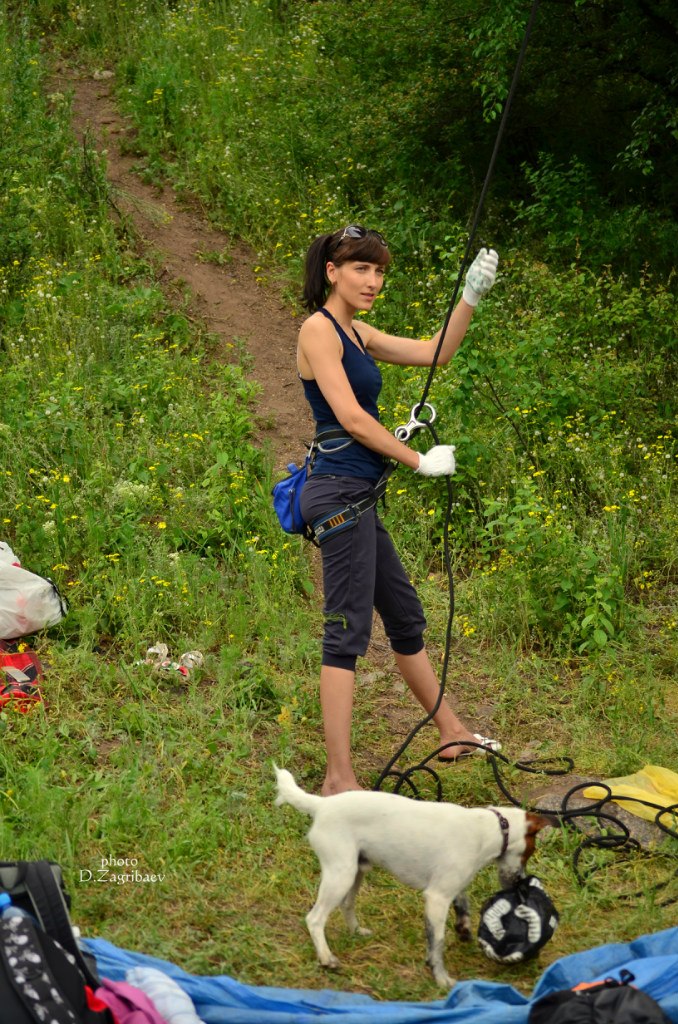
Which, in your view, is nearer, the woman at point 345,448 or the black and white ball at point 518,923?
the black and white ball at point 518,923

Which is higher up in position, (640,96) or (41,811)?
(640,96)

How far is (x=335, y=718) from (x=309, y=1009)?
1.13 meters

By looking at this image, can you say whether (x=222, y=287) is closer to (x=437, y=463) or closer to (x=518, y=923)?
(x=437, y=463)

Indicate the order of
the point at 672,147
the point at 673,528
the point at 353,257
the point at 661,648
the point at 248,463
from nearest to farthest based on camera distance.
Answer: the point at 353,257 < the point at 661,648 < the point at 673,528 < the point at 248,463 < the point at 672,147

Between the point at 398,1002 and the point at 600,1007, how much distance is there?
587 millimetres

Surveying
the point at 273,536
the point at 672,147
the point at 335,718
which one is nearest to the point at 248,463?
the point at 273,536

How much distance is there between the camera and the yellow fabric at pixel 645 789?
4117 millimetres

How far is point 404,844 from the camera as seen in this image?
330cm

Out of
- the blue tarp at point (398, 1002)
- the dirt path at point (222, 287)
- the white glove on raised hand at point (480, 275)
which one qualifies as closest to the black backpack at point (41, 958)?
the blue tarp at point (398, 1002)

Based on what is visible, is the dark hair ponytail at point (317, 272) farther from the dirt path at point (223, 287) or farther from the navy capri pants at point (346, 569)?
the dirt path at point (223, 287)

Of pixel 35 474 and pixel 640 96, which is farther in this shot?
pixel 640 96

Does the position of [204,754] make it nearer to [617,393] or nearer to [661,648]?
[661,648]

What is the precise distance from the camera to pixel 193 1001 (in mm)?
3109

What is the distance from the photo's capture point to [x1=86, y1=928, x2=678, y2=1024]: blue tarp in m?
2.99
